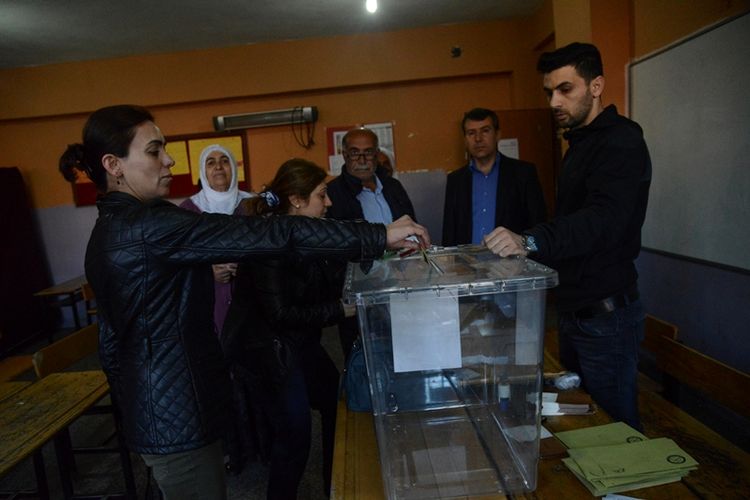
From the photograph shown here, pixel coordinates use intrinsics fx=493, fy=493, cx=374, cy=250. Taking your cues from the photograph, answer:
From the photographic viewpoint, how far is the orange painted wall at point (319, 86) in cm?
489

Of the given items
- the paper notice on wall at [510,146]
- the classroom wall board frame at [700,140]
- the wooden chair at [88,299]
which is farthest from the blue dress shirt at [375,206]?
the paper notice on wall at [510,146]

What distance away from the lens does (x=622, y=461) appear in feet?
3.30

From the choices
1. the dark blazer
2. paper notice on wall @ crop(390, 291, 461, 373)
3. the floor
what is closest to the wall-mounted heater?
the dark blazer

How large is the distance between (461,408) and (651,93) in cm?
260

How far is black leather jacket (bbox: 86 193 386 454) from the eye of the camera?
1062 millimetres

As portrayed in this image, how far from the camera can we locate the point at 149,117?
4.08 feet

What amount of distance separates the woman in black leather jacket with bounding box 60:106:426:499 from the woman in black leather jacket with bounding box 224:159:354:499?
1.39ft

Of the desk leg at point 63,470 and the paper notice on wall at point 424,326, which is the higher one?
the paper notice on wall at point 424,326

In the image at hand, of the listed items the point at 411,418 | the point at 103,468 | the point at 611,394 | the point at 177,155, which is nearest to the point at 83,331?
the point at 103,468

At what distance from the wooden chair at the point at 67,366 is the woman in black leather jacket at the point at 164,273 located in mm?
1105

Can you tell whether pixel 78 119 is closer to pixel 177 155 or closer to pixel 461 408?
pixel 177 155

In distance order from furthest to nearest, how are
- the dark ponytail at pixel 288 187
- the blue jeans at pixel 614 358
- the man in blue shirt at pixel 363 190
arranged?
the man in blue shirt at pixel 363 190
the dark ponytail at pixel 288 187
the blue jeans at pixel 614 358

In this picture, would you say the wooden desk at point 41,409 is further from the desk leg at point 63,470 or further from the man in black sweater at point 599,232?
the man in black sweater at point 599,232

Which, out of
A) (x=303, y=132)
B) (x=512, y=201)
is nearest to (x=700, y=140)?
(x=512, y=201)
